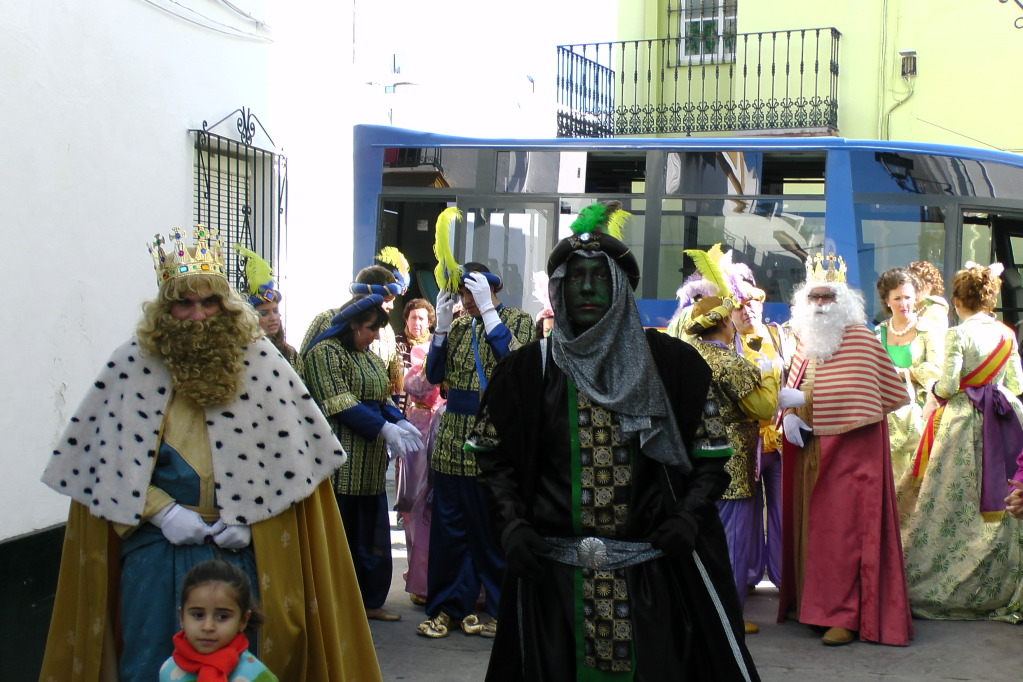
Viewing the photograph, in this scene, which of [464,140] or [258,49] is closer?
[258,49]

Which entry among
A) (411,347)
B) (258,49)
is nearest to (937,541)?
(411,347)

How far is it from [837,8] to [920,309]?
11213mm

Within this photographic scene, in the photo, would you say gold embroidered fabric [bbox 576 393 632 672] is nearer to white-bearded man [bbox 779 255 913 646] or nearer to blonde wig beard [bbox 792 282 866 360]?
white-bearded man [bbox 779 255 913 646]

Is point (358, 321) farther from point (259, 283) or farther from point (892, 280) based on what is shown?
point (892, 280)

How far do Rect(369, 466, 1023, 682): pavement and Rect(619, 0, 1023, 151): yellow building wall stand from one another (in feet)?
38.1

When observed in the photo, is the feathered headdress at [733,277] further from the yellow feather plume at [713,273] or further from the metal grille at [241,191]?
the metal grille at [241,191]

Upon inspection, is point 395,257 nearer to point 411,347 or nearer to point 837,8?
point 411,347

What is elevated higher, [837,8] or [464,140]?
[837,8]

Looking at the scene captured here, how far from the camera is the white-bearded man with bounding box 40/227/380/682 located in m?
3.90

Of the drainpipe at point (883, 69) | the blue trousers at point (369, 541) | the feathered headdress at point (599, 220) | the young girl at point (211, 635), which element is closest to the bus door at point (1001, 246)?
the drainpipe at point (883, 69)

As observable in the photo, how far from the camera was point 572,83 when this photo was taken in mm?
17500

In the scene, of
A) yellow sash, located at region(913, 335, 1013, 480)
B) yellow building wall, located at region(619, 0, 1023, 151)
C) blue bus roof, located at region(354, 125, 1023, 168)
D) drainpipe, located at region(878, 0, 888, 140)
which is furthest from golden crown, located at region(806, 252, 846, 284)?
drainpipe, located at region(878, 0, 888, 140)

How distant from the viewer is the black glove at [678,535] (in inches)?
132

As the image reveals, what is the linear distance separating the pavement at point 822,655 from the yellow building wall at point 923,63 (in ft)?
38.1
